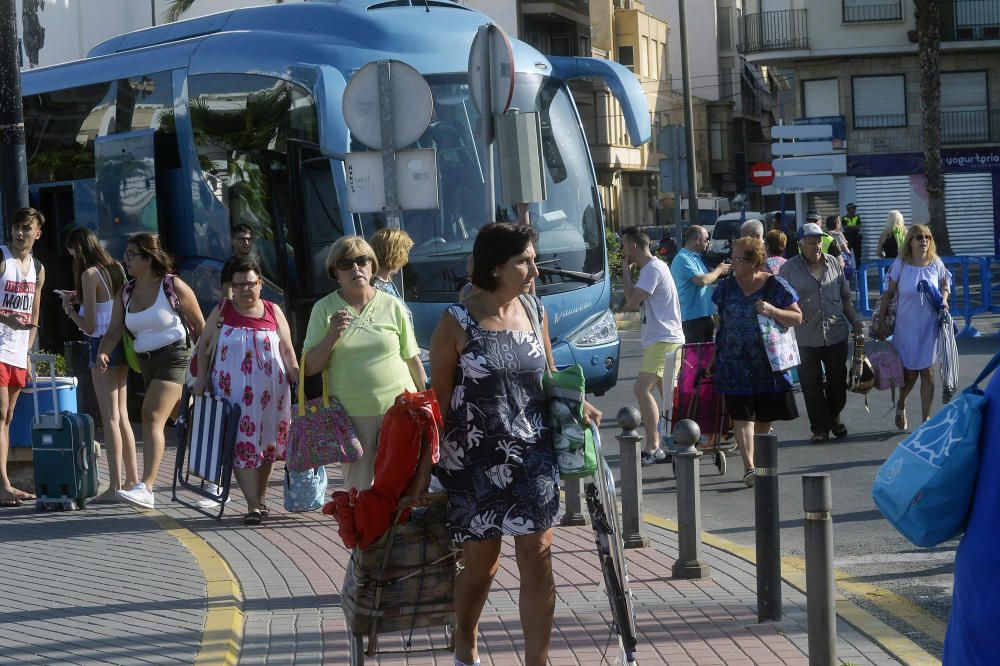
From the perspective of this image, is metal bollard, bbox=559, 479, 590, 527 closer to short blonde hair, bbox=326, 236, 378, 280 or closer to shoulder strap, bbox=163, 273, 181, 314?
short blonde hair, bbox=326, 236, 378, 280

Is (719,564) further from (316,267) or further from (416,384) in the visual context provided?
(316,267)

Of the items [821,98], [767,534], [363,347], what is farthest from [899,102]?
[767,534]

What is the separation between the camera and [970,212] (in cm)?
Result: 4616

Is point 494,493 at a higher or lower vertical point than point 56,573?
higher

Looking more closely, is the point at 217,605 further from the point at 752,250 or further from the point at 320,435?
the point at 752,250

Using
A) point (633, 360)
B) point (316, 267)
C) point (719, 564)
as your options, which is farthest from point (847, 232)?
point (719, 564)

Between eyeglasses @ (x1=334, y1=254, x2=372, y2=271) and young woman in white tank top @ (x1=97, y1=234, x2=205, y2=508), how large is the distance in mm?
2348

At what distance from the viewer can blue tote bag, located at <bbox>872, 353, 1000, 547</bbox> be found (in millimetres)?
2953

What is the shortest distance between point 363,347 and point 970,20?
4284 cm

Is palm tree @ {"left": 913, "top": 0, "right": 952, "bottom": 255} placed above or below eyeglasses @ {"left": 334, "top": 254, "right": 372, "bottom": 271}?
above

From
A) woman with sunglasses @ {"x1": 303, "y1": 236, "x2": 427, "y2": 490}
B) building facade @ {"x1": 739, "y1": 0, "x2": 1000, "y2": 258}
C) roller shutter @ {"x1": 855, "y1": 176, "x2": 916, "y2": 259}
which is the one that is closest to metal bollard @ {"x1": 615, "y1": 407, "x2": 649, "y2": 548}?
woman with sunglasses @ {"x1": 303, "y1": 236, "x2": 427, "y2": 490}

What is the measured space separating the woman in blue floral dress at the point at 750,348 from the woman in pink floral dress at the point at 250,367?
3.03m

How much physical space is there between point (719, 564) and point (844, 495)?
2.55 m

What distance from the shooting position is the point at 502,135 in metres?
9.20
